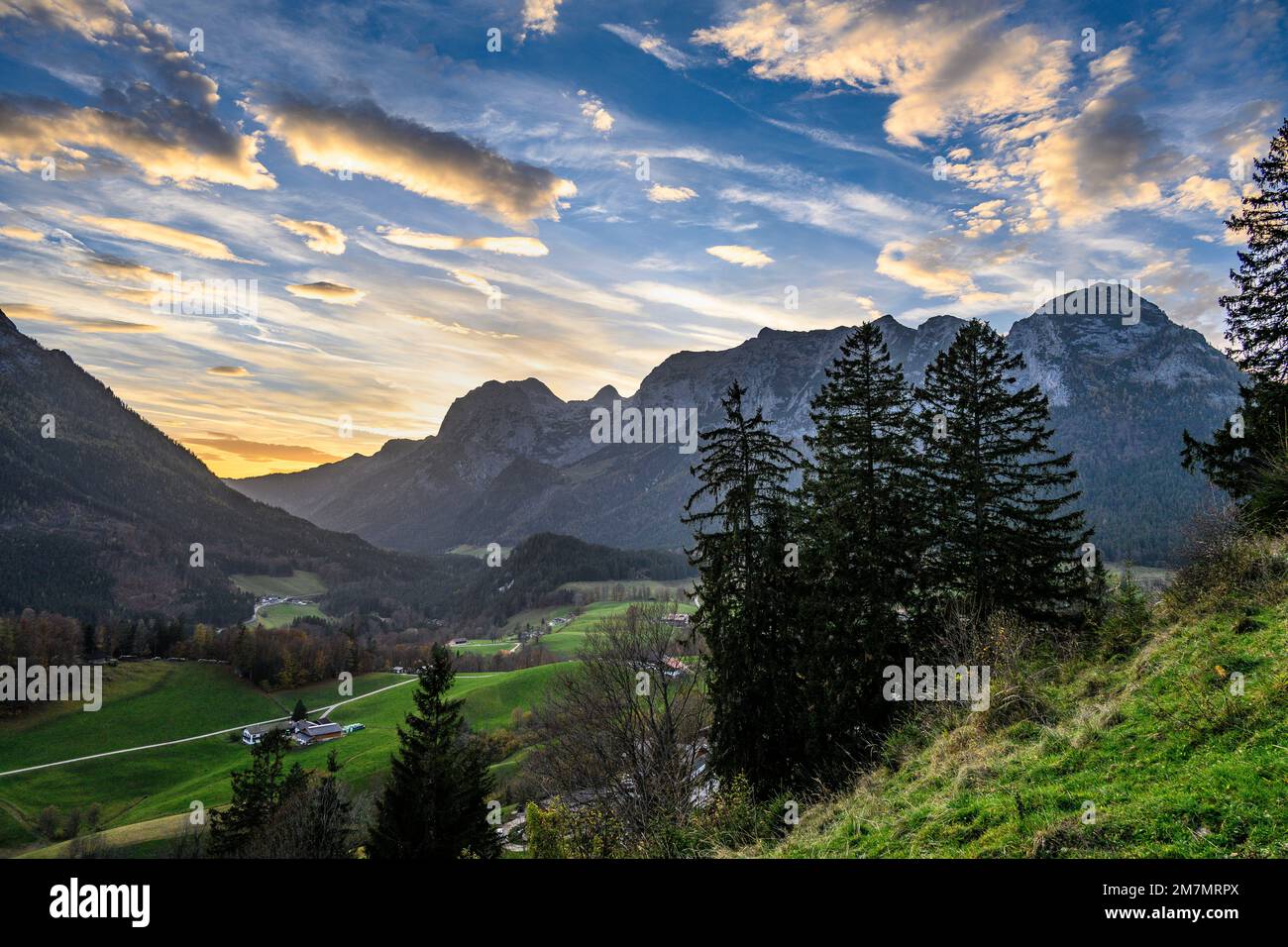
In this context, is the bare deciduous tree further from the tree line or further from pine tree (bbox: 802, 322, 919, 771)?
pine tree (bbox: 802, 322, 919, 771)

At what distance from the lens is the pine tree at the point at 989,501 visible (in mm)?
23500

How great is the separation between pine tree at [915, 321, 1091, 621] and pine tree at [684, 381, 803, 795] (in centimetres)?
611

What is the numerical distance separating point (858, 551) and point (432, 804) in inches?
1029

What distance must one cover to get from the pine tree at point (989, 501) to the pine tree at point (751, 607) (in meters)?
6.11

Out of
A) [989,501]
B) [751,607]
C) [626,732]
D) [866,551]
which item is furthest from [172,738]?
[989,501]

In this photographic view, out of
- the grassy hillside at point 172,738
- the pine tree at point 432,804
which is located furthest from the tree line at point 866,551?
the grassy hillside at point 172,738

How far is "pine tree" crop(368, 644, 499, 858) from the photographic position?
31062 mm

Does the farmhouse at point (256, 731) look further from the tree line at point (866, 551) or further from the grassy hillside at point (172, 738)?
the tree line at point (866, 551)

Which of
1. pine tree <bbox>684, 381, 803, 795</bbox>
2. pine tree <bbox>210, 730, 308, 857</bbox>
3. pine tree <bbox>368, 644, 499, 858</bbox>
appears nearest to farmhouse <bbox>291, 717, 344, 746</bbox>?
pine tree <bbox>210, 730, 308, 857</bbox>

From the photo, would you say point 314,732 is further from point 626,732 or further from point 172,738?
point 626,732

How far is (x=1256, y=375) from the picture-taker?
2409cm
